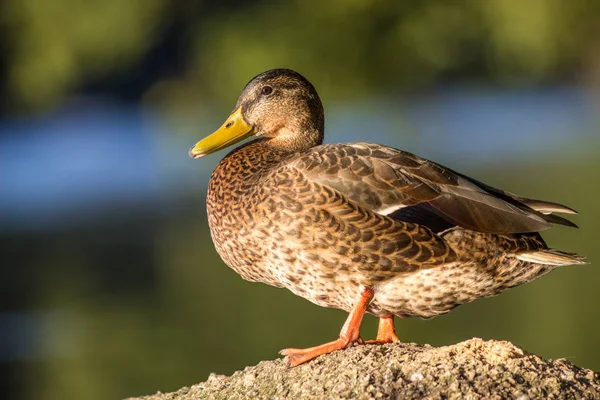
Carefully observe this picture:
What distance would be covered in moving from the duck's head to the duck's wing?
587 millimetres

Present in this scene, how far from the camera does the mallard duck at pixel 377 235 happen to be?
4.00 meters

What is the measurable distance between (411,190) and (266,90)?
100 cm

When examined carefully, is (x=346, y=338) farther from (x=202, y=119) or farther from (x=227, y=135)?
(x=202, y=119)

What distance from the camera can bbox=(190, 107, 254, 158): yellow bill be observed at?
191 inches

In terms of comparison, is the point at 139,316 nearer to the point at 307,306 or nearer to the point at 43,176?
the point at 307,306

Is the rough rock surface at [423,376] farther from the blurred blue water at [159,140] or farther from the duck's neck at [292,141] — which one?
the blurred blue water at [159,140]

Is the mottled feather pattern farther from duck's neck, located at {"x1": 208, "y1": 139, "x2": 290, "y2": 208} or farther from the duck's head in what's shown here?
the duck's head

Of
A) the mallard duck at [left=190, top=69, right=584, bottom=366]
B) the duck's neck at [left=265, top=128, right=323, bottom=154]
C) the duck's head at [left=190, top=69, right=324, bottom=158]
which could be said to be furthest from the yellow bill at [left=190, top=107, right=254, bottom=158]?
the mallard duck at [left=190, top=69, right=584, bottom=366]

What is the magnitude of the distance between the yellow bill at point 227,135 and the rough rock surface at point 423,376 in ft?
3.67

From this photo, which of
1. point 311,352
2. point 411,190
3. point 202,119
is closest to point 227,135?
point 411,190

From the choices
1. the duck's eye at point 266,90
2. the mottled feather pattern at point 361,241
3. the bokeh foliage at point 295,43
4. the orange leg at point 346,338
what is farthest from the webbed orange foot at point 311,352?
the bokeh foliage at point 295,43

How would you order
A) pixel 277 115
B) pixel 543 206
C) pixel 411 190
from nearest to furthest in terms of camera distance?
pixel 411 190 < pixel 543 206 < pixel 277 115

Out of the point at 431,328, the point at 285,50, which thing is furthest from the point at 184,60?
the point at 431,328

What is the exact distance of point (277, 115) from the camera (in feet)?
15.8
